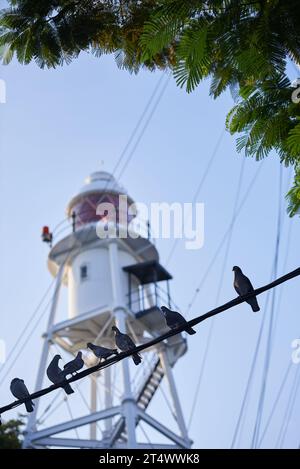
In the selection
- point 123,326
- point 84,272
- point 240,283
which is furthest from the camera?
point 84,272

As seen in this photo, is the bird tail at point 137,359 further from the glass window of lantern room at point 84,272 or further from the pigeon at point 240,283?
the glass window of lantern room at point 84,272

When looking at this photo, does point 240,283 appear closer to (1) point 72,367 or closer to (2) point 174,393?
(1) point 72,367

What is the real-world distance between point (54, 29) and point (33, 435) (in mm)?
17969

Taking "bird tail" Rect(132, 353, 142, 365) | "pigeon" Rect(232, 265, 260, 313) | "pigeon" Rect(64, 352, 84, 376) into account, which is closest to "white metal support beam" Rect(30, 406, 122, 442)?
"pigeon" Rect(64, 352, 84, 376)

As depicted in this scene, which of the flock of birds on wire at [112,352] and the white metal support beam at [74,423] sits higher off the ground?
the white metal support beam at [74,423]

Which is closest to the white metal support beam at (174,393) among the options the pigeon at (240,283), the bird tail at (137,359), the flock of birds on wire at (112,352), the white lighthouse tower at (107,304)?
the white lighthouse tower at (107,304)

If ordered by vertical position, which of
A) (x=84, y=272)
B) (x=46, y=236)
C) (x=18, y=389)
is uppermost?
(x=46, y=236)

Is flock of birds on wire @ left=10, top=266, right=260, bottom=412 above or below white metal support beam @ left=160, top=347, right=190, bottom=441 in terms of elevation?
below

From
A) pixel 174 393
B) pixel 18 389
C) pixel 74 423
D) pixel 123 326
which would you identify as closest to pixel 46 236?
pixel 123 326

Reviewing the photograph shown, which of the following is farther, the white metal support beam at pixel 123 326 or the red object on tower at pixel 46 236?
the red object on tower at pixel 46 236

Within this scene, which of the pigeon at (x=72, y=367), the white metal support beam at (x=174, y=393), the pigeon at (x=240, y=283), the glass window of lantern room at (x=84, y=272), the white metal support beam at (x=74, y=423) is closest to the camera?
the pigeon at (x=240, y=283)

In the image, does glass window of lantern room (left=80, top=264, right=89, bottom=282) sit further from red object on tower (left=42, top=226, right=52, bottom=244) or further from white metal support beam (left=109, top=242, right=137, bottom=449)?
red object on tower (left=42, top=226, right=52, bottom=244)
